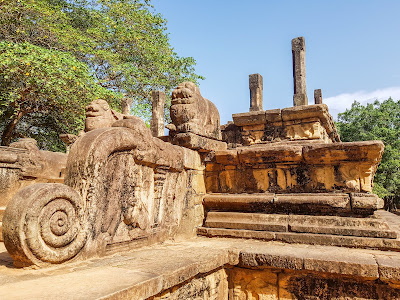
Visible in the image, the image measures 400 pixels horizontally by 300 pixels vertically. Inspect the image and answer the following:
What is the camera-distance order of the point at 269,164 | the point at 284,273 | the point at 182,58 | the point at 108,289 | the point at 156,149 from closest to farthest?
1. the point at 108,289
2. the point at 284,273
3. the point at 156,149
4. the point at 269,164
5. the point at 182,58

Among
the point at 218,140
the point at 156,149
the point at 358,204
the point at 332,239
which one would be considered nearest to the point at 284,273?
the point at 332,239

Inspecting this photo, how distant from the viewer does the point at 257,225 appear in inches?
146

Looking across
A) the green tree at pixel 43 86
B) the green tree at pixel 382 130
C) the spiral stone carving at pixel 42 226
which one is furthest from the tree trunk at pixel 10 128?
the green tree at pixel 382 130

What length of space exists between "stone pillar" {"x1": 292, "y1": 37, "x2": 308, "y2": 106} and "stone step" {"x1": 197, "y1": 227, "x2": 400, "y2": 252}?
25.7 feet

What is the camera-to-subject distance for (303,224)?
3.53 m

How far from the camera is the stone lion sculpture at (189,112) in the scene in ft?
13.3

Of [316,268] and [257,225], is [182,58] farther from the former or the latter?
[316,268]

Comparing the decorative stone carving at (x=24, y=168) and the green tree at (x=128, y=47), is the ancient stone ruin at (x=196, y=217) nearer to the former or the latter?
the decorative stone carving at (x=24, y=168)

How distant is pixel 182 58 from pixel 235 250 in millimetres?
14348

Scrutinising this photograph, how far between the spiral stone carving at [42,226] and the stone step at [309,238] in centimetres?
197

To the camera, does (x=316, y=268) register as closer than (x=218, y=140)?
Yes

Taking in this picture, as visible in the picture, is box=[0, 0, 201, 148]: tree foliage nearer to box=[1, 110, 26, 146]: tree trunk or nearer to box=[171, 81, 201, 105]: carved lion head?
box=[1, 110, 26, 146]: tree trunk

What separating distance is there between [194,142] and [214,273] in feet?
5.49

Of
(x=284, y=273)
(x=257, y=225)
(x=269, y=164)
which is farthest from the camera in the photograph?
(x=269, y=164)
